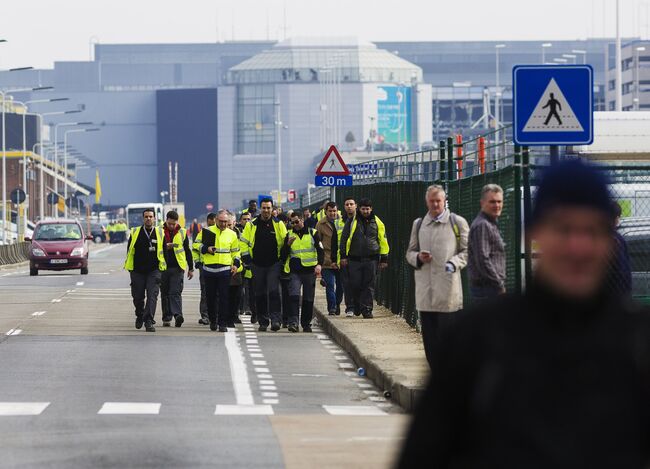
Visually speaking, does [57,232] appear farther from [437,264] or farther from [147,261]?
[437,264]

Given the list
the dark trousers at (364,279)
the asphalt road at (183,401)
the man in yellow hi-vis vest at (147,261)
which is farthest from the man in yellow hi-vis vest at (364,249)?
the man in yellow hi-vis vest at (147,261)

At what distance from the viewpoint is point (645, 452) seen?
3961 mm

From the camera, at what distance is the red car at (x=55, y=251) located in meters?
53.1

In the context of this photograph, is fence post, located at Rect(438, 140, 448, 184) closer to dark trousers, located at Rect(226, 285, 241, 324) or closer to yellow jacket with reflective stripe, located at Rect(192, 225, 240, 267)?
yellow jacket with reflective stripe, located at Rect(192, 225, 240, 267)

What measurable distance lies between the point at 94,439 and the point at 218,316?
13542mm

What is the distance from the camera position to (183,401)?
15.9 metres

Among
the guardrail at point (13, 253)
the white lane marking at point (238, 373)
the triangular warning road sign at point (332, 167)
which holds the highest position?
the triangular warning road sign at point (332, 167)

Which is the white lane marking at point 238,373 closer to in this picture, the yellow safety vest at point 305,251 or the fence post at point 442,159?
the yellow safety vest at point 305,251

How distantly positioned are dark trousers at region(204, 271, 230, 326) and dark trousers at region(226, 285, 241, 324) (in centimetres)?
15

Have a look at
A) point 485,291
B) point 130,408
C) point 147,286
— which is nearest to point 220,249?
point 147,286

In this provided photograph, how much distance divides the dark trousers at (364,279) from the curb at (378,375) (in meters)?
0.86

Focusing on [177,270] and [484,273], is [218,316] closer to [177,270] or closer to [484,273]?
[177,270]

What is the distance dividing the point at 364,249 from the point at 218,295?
2240 millimetres

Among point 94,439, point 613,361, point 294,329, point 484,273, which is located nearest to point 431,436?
point 613,361
